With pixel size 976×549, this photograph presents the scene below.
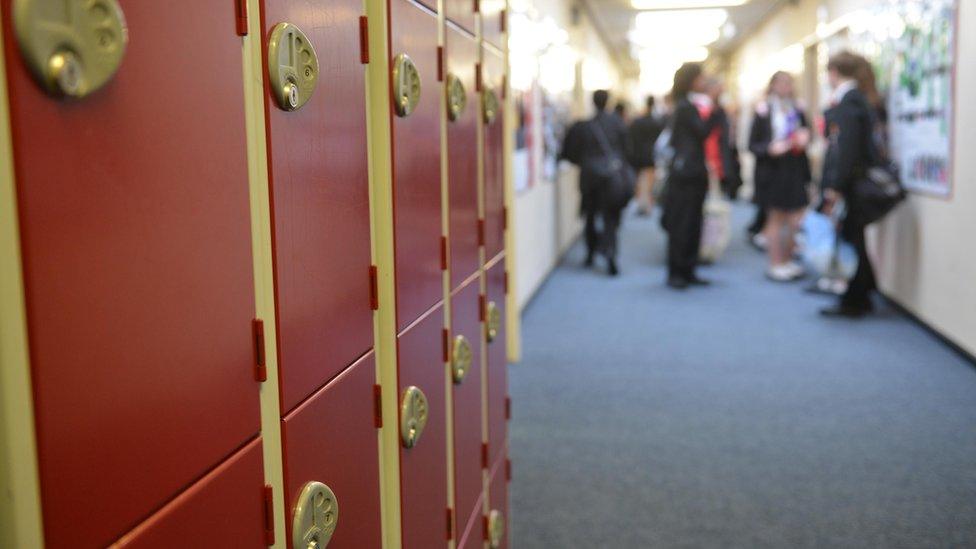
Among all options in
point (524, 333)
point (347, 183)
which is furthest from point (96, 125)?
point (524, 333)

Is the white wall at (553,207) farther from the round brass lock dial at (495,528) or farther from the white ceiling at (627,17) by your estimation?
the round brass lock dial at (495,528)

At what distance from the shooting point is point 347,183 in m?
1.29

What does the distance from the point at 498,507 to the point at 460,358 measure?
2.14ft

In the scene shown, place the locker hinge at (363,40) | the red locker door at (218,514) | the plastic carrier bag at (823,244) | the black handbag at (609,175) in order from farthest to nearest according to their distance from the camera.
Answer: the black handbag at (609,175) → the plastic carrier bag at (823,244) → the locker hinge at (363,40) → the red locker door at (218,514)

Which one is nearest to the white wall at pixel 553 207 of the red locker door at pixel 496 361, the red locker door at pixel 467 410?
the red locker door at pixel 496 361

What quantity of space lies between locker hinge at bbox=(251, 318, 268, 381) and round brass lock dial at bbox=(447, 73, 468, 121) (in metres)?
0.89

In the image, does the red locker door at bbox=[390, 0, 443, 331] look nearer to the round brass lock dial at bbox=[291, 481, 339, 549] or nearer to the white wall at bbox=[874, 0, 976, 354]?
the round brass lock dial at bbox=[291, 481, 339, 549]

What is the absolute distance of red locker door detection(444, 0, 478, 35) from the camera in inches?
70.4

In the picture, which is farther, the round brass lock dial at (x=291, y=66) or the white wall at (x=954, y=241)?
the white wall at (x=954, y=241)

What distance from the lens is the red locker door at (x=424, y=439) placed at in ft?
5.00

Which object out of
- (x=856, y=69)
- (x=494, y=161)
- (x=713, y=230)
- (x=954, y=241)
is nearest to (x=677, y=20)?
(x=713, y=230)

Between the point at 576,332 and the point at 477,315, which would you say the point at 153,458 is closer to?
the point at 477,315

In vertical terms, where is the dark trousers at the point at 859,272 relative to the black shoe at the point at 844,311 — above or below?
above

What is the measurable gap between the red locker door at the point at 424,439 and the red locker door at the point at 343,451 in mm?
93
